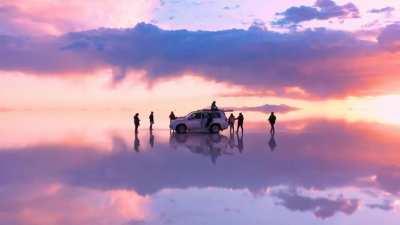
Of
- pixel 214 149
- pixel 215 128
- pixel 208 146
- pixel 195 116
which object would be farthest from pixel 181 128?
pixel 214 149

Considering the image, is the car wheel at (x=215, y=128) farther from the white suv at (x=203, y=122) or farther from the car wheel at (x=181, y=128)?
the car wheel at (x=181, y=128)

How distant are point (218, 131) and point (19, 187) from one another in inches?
982

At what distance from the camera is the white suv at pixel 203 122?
40.1 m

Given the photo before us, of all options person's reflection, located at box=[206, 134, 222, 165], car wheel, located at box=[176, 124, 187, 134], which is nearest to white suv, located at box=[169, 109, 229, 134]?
car wheel, located at box=[176, 124, 187, 134]

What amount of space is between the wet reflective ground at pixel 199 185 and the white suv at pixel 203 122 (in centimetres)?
1127

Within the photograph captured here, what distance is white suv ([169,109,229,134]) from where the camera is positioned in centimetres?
4012

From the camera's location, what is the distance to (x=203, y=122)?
4025 centimetres

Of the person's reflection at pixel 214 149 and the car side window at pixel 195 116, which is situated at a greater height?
the car side window at pixel 195 116

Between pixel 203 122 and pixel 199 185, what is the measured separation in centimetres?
2364

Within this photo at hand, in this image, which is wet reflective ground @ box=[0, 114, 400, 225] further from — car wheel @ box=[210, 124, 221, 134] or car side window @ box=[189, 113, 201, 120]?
car side window @ box=[189, 113, 201, 120]

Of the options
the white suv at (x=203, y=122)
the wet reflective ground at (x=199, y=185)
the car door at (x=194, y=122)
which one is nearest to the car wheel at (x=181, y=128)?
the white suv at (x=203, y=122)

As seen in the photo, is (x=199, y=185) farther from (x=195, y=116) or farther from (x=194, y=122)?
(x=195, y=116)

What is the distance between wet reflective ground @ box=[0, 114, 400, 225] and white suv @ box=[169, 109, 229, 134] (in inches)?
444

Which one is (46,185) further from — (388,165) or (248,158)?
(388,165)
